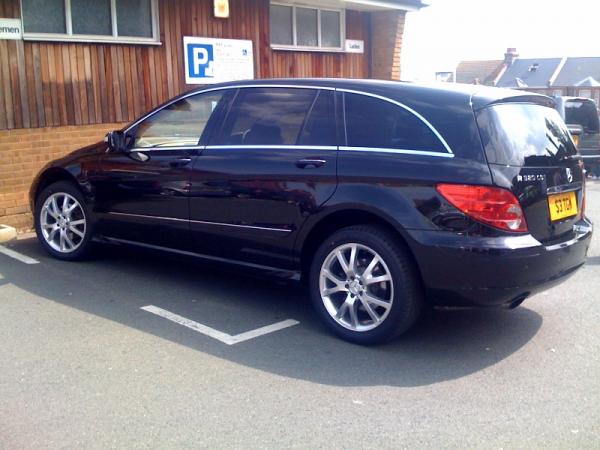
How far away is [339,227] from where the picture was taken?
5.30 m

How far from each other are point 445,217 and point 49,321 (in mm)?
2910

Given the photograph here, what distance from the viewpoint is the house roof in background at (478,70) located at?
281 feet

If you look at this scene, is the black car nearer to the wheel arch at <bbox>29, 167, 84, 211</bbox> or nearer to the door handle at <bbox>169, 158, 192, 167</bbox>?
the door handle at <bbox>169, 158, 192, 167</bbox>

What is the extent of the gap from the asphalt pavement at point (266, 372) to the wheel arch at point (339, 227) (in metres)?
0.54

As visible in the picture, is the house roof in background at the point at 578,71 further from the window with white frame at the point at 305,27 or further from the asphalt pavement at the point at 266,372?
the asphalt pavement at the point at 266,372

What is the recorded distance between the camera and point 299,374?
4.65m

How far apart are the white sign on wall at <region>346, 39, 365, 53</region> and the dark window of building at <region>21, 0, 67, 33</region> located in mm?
6010

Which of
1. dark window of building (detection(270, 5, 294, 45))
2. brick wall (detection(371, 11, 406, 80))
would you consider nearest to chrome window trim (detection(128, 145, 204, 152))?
dark window of building (detection(270, 5, 294, 45))

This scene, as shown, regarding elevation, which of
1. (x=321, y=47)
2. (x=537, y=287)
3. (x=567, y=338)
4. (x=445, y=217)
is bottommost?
(x=567, y=338)

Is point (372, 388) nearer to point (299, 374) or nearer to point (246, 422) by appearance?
point (299, 374)

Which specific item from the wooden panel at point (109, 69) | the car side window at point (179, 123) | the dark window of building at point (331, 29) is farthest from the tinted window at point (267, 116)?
the dark window of building at point (331, 29)

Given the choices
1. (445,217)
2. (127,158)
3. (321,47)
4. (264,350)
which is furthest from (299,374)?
(321,47)

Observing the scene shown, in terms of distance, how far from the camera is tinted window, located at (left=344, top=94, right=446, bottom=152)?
16.3 ft

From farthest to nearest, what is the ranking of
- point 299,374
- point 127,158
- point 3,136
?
point 3,136 → point 127,158 → point 299,374
